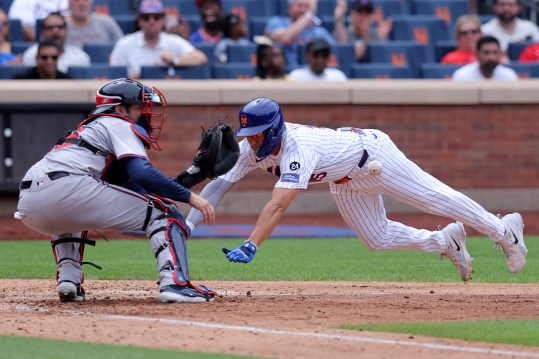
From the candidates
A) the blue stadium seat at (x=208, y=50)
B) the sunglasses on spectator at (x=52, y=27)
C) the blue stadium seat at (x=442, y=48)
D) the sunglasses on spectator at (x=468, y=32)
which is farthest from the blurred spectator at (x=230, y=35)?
the sunglasses on spectator at (x=468, y=32)

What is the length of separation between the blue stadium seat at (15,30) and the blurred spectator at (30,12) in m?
0.07

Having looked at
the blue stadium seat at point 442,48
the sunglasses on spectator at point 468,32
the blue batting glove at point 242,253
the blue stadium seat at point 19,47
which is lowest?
the blue batting glove at point 242,253

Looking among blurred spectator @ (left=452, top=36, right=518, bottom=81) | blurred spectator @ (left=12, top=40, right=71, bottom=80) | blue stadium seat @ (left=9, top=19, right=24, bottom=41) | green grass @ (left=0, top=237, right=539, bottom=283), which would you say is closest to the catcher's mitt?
green grass @ (left=0, top=237, right=539, bottom=283)

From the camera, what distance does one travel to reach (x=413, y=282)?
28.8ft

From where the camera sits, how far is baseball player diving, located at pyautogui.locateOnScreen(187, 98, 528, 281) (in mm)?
7074

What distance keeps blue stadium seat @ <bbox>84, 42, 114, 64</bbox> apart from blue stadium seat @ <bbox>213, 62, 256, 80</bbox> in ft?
4.67

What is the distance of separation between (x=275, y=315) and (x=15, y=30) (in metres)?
9.43

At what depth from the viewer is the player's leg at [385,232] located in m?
7.96

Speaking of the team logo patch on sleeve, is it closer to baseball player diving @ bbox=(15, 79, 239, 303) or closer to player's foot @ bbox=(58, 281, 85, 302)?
baseball player diving @ bbox=(15, 79, 239, 303)

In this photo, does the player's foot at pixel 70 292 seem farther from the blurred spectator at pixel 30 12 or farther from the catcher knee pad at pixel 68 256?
the blurred spectator at pixel 30 12

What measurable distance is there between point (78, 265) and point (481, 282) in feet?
10.8

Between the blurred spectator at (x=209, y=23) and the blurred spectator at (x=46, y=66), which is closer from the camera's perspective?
the blurred spectator at (x=46, y=66)

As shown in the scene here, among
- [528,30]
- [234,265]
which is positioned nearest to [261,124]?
[234,265]

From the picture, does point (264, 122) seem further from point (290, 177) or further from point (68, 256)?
point (68, 256)
